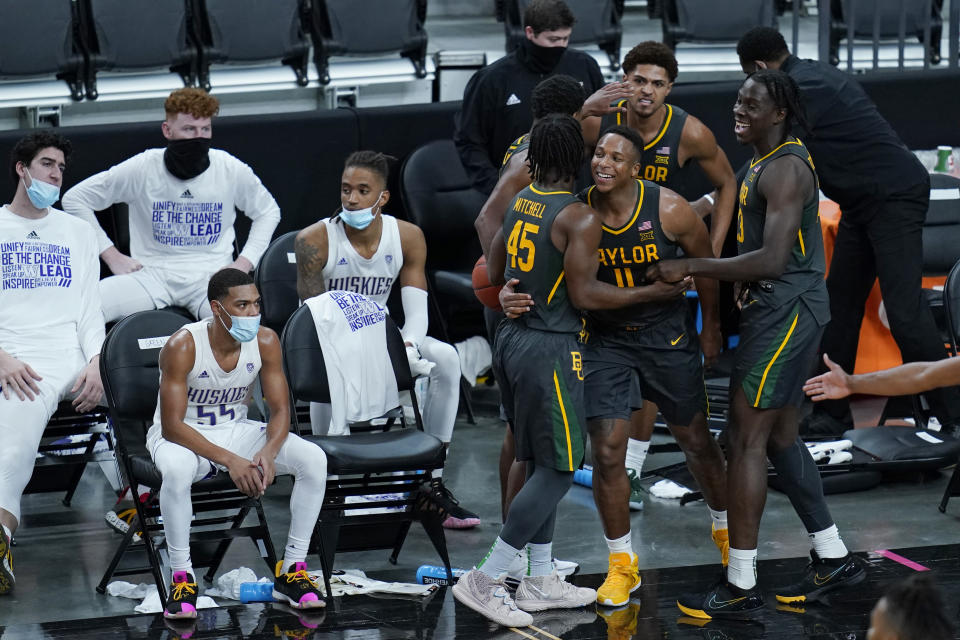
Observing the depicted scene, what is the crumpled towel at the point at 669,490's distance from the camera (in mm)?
6059

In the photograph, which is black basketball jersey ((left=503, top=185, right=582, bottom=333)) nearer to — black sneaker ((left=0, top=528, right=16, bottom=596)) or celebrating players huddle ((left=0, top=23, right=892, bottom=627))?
celebrating players huddle ((left=0, top=23, right=892, bottom=627))

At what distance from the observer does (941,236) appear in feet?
24.2

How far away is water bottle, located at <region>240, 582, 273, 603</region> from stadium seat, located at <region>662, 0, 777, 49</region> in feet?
18.2

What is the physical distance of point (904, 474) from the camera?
6297 mm

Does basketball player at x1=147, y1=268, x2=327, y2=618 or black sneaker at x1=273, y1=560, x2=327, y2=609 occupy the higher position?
basketball player at x1=147, y1=268, x2=327, y2=618

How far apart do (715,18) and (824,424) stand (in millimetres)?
3665

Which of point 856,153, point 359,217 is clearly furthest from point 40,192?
point 856,153

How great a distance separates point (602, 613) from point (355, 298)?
169 centimetres

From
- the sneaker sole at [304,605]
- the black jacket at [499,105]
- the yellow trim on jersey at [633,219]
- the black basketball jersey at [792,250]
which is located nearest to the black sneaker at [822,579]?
the black basketball jersey at [792,250]

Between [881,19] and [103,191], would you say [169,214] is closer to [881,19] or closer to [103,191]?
[103,191]

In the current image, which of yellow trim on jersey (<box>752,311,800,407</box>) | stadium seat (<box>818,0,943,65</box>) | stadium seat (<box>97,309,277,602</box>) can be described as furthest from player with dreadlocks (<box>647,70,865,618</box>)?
stadium seat (<box>818,0,943,65</box>)

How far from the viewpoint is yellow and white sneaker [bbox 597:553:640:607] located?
482 centimetres

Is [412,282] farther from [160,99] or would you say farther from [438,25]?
[438,25]

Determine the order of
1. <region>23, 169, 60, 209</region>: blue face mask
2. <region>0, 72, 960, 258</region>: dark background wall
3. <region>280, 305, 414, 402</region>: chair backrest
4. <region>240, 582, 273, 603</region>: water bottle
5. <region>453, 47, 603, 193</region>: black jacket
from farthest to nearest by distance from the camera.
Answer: <region>0, 72, 960, 258</region>: dark background wall
<region>453, 47, 603, 193</region>: black jacket
<region>23, 169, 60, 209</region>: blue face mask
<region>280, 305, 414, 402</region>: chair backrest
<region>240, 582, 273, 603</region>: water bottle
